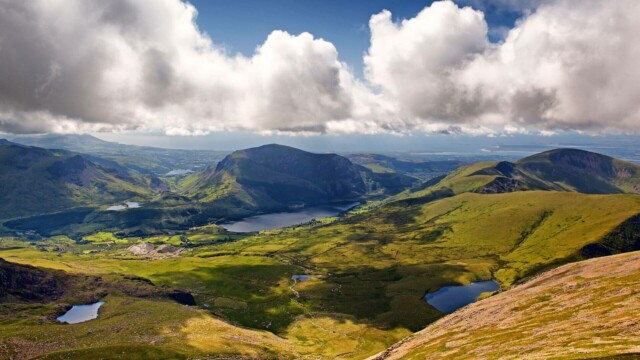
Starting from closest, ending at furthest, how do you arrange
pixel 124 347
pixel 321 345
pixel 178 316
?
pixel 124 347 → pixel 178 316 → pixel 321 345

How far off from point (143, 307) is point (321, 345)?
86.0m

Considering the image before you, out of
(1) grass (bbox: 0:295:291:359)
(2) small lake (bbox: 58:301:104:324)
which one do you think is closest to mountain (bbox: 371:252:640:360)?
(1) grass (bbox: 0:295:291:359)

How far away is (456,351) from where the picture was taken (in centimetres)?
9056

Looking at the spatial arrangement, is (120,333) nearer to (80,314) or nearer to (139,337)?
(139,337)

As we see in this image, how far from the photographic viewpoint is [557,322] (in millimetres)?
93688

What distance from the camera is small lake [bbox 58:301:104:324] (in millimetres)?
172625

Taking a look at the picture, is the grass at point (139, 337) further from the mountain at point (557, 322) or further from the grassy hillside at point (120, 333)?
the mountain at point (557, 322)

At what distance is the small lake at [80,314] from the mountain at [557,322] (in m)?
133

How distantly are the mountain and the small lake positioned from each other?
132991 millimetres

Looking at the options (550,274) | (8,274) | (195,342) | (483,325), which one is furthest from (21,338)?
(550,274)

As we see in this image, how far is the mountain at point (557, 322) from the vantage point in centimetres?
6875

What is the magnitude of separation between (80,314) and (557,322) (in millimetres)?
188314

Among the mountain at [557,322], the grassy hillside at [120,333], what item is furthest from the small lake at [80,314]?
the mountain at [557,322]

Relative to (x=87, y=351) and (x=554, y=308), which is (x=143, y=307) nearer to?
(x=87, y=351)
